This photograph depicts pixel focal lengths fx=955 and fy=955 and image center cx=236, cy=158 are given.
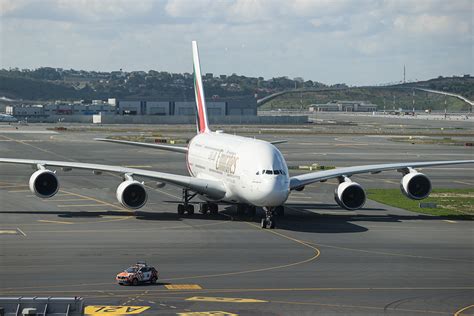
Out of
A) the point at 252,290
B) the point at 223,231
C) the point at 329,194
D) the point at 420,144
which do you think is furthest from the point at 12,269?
the point at 420,144

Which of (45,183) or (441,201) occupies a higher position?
(45,183)

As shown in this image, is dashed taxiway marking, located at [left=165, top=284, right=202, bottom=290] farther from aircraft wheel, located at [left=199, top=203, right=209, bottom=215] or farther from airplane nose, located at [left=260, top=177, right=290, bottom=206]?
aircraft wheel, located at [left=199, top=203, right=209, bottom=215]

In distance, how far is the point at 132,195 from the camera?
2362 inches

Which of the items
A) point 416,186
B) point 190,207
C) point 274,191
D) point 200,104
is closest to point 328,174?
point 416,186

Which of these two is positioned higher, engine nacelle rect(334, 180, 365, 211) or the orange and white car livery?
engine nacelle rect(334, 180, 365, 211)

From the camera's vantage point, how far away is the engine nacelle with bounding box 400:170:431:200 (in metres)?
64.1

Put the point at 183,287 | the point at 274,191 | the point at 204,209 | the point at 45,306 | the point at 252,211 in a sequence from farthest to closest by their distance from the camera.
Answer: the point at 204,209, the point at 252,211, the point at 274,191, the point at 183,287, the point at 45,306

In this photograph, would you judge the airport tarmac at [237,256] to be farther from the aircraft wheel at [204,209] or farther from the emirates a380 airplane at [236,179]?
the emirates a380 airplane at [236,179]

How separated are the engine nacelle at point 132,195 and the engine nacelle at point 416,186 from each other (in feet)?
58.2

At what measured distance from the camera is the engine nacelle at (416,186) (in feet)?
210

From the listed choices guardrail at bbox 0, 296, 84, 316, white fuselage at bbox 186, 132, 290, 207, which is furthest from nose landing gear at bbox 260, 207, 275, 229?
guardrail at bbox 0, 296, 84, 316

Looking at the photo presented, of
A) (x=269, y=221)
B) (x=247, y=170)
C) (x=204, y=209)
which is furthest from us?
(x=204, y=209)

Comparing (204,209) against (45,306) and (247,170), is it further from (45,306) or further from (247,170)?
(45,306)

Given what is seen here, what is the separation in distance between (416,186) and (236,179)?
566 inches
